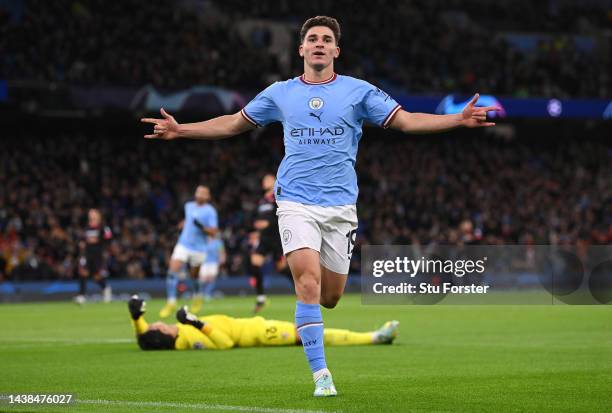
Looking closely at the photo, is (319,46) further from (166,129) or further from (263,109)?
(166,129)

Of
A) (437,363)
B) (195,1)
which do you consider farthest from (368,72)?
(437,363)

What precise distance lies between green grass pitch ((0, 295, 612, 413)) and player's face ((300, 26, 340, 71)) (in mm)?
2490

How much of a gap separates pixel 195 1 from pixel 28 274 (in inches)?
597

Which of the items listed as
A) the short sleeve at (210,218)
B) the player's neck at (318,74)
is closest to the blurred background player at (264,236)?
the short sleeve at (210,218)

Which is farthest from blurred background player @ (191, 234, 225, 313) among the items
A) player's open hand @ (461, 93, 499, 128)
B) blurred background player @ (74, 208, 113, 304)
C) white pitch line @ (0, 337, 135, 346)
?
player's open hand @ (461, 93, 499, 128)

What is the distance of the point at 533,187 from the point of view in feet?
139

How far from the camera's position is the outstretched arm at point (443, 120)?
25.4 feet

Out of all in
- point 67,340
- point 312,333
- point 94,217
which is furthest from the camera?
point 94,217

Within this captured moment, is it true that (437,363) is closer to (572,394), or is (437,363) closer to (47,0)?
(572,394)

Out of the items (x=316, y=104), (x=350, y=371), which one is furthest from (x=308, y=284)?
(x=350, y=371)

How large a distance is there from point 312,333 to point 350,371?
218cm

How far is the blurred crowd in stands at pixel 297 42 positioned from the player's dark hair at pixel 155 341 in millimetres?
22190

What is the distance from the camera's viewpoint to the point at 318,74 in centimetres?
827

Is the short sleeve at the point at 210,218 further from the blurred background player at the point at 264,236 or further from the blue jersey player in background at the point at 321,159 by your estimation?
the blue jersey player in background at the point at 321,159
